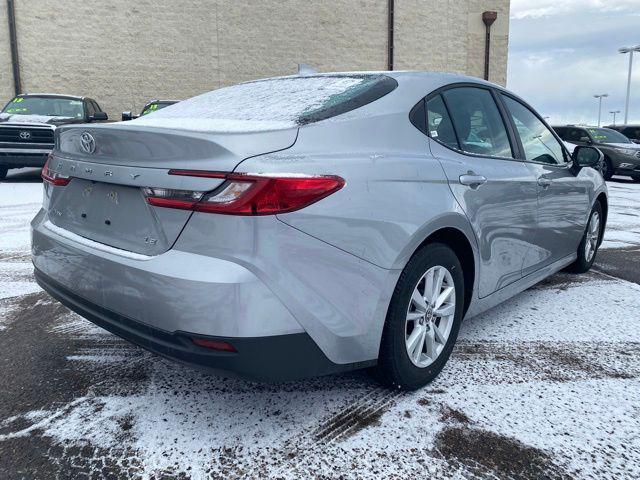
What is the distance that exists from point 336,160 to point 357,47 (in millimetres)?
20337

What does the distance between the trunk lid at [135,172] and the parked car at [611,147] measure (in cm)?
1442

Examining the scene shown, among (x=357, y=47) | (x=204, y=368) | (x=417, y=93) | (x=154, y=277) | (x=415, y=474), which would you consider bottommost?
(x=415, y=474)

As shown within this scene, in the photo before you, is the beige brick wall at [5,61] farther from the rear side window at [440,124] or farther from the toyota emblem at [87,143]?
the rear side window at [440,124]

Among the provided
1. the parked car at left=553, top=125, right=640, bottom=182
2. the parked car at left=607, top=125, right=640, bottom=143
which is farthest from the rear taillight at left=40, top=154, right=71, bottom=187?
the parked car at left=607, top=125, right=640, bottom=143

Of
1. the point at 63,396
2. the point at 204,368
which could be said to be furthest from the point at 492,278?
the point at 63,396

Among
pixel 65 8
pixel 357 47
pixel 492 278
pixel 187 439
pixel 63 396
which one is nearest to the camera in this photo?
pixel 187 439

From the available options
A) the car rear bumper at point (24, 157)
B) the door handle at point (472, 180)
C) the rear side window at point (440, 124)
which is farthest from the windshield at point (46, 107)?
the door handle at point (472, 180)

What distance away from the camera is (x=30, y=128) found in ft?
35.1

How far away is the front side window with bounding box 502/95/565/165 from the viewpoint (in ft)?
11.7

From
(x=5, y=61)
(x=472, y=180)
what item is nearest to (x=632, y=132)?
(x=472, y=180)

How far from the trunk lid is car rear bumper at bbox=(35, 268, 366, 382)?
12.7 inches

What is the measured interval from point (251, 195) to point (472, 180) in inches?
54.0

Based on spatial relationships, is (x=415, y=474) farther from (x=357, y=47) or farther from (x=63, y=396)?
(x=357, y=47)

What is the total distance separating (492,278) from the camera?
306 cm
